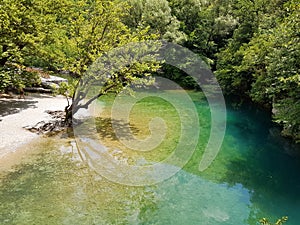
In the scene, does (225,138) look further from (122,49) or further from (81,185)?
(81,185)

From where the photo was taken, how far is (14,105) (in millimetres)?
16219

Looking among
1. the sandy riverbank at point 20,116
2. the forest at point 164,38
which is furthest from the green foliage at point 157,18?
the sandy riverbank at point 20,116

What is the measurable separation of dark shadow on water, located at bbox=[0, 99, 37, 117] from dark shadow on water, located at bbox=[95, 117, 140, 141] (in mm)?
4105

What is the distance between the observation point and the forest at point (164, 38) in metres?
11.8

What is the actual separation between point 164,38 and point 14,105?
52.9 ft

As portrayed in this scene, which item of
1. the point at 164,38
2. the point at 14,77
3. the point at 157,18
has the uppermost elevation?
the point at 157,18

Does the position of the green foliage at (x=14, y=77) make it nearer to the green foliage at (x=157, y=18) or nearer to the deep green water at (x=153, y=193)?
the deep green water at (x=153, y=193)

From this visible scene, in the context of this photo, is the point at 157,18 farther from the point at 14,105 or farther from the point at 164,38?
the point at 14,105

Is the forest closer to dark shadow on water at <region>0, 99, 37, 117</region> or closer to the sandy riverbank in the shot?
dark shadow on water at <region>0, 99, 37, 117</region>

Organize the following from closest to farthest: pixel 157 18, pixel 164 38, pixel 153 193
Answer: pixel 153 193 → pixel 164 38 → pixel 157 18

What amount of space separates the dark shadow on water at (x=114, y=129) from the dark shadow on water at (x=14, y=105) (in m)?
4.11

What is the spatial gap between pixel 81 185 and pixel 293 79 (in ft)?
25.3

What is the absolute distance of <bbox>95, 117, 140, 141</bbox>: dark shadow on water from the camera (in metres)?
13.8

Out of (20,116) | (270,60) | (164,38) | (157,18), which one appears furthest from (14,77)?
(157,18)
